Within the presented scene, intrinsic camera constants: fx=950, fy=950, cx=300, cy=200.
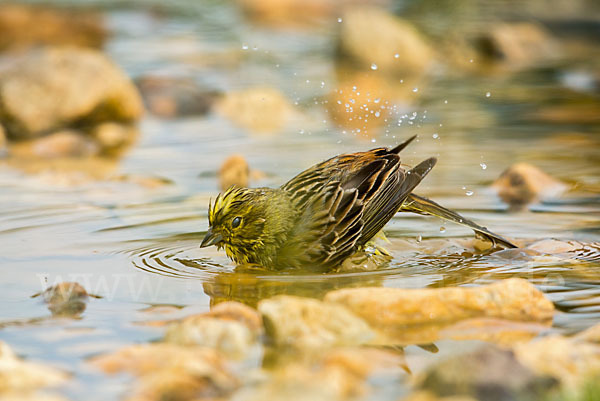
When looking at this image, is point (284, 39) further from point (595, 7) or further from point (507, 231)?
point (507, 231)

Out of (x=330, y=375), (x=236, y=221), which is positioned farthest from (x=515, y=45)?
(x=330, y=375)

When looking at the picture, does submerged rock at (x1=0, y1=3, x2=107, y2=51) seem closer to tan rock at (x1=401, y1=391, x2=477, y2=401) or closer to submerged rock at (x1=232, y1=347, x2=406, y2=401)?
submerged rock at (x1=232, y1=347, x2=406, y2=401)

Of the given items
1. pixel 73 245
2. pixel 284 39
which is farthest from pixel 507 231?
pixel 284 39

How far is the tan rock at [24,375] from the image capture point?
13.0 feet

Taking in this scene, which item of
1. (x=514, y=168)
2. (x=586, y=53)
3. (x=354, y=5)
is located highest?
(x=354, y=5)

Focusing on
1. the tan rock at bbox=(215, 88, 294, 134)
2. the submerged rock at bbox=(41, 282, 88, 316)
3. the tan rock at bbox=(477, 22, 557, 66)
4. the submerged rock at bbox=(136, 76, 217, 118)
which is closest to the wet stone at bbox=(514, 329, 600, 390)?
the submerged rock at bbox=(41, 282, 88, 316)

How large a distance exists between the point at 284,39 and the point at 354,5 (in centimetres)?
581

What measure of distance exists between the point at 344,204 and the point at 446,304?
4.40 feet

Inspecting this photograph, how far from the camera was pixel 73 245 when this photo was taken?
21.8 ft

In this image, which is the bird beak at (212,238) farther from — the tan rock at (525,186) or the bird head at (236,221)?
the tan rock at (525,186)

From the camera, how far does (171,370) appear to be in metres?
3.98

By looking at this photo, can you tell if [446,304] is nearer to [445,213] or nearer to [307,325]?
[307,325]

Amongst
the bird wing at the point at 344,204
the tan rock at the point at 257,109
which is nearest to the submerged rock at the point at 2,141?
the tan rock at the point at 257,109

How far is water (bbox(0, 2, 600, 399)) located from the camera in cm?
522
